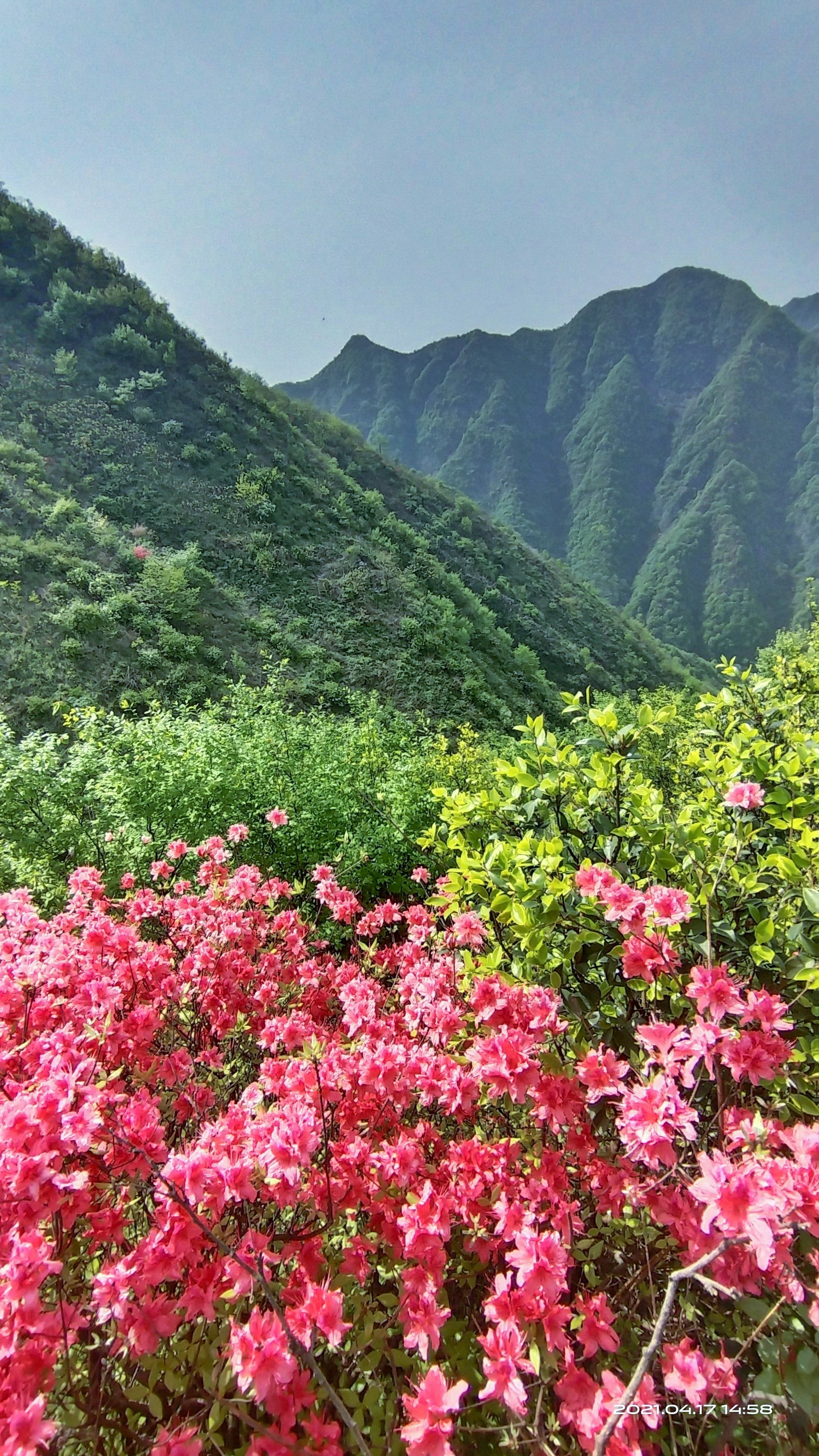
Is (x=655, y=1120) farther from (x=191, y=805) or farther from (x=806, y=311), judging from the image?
(x=806, y=311)

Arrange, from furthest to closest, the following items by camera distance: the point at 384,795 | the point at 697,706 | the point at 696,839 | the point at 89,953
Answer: the point at 384,795 → the point at 697,706 → the point at 89,953 → the point at 696,839

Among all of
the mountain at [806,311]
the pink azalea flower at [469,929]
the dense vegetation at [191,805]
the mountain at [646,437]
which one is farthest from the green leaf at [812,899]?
the mountain at [806,311]

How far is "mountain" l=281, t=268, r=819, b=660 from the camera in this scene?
57594mm

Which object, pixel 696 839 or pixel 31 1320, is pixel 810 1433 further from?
pixel 31 1320

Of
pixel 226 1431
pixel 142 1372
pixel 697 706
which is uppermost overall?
pixel 697 706

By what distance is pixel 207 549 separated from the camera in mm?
17359

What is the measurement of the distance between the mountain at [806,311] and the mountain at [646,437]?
90 centimetres

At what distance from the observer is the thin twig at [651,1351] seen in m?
0.91

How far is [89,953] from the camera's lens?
6.82ft

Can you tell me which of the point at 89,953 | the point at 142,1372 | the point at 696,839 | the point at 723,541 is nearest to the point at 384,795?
the point at 89,953

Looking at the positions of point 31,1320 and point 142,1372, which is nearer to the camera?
point 31,1320

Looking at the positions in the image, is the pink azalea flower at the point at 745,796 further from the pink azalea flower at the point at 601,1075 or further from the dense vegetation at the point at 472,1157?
the pink azalea flower at the point at 601,1075

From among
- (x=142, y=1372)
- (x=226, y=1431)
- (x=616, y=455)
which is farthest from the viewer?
(x=616, y=455)

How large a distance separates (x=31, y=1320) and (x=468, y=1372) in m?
0.87
